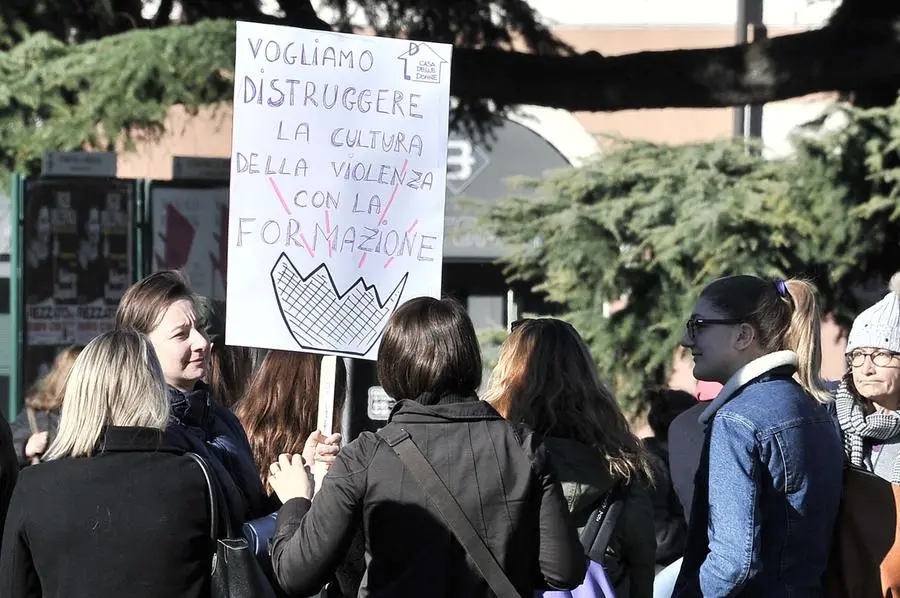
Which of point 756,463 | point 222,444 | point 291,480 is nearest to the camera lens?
point 756,463

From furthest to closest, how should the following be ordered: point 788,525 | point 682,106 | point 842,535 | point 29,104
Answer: point 682,106
point 29,104
point 842,535
point 788,525

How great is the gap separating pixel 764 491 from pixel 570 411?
0.65 meters

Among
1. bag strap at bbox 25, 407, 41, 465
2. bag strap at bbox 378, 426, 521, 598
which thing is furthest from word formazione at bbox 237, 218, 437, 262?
bag strap at bbox 25, 407, 41, 465

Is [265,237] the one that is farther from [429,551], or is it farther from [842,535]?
[842,535]

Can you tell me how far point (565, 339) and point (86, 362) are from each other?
1.33m

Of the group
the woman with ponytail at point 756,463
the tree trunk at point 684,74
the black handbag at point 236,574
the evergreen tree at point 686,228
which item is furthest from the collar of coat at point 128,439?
the evergreen tree at point 686,228

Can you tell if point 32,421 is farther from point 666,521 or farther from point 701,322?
point 701,322

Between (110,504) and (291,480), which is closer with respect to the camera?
(110,504)

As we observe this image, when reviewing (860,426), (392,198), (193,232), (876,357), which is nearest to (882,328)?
(876,357)

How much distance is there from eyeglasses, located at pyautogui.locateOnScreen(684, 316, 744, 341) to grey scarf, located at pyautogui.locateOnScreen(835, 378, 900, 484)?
1024 millimetres

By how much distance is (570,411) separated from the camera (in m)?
3.68

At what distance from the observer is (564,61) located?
311 inches

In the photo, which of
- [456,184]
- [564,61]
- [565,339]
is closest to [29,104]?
[564,61]

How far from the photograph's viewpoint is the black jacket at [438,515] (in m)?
2.89
